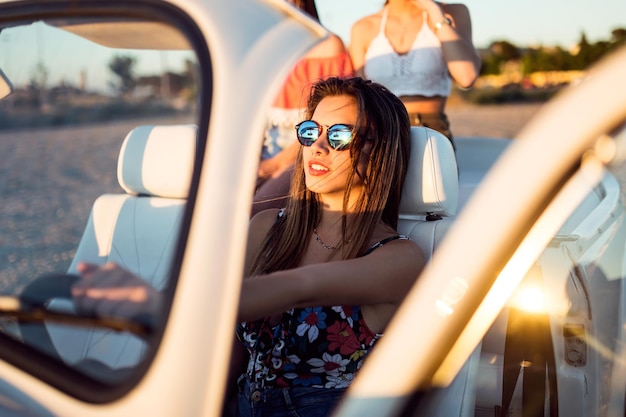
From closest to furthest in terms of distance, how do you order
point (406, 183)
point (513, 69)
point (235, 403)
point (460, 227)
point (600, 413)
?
point (460, 227)
point (600, 413)
point (235, 403)
point (406, 183)
point (513, 69)

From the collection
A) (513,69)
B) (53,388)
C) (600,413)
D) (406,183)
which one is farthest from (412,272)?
(513,69)

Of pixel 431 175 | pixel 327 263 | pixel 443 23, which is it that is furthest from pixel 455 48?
pixel 327 263

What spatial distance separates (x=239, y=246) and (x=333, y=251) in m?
0.84

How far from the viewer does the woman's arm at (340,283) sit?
141 cm

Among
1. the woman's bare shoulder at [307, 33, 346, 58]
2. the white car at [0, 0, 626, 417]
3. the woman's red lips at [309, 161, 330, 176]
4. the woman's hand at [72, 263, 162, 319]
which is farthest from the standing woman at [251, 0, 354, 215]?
the woman's hand at [72, 263, 162, 319]

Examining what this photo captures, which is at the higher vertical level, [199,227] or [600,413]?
[199,227]

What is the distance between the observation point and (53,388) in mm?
1320

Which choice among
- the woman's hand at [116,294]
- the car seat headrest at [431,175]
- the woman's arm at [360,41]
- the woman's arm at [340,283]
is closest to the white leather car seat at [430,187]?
the car seat headrest at [431,175]

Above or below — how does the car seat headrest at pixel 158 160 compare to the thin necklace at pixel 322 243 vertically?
above

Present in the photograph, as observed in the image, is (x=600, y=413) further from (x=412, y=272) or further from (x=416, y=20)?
(x=416, y=20)

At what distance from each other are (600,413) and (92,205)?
1552 mm

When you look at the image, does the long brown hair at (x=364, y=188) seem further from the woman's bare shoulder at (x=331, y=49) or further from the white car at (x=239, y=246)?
the woman's bare shoulder at (x=331, y=49)

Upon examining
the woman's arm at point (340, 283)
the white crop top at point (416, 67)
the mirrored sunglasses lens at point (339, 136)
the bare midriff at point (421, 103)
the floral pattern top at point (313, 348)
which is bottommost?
the floral pattern top at point (313, 348)

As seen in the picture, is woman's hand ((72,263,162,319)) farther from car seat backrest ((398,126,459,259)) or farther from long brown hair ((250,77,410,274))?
car seat backrest ((398,126,459,259))
